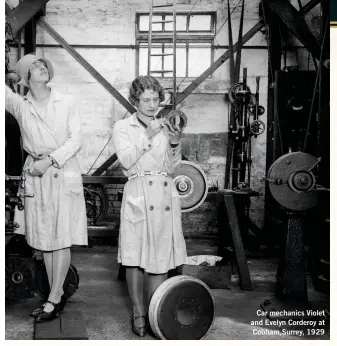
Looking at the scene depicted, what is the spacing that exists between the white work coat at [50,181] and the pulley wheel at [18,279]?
1.56 feet

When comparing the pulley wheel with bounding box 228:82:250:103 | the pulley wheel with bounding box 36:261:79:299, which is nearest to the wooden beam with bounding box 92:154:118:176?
the pulley wheel with bounding box 228:82:250:103

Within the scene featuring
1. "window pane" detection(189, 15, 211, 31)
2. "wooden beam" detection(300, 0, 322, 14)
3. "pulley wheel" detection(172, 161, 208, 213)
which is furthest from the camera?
"window pane" detection(189, 15, 211, 31)

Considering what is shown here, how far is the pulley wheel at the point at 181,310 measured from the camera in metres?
2.76

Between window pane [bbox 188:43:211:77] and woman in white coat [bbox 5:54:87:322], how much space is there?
138 inches

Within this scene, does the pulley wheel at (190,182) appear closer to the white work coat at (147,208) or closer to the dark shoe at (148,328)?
the white work coat at (147,208)

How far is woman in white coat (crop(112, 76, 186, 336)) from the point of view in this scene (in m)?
2.92

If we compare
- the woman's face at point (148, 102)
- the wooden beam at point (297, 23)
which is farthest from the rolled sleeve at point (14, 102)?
the wooden beam at point (297, 23)

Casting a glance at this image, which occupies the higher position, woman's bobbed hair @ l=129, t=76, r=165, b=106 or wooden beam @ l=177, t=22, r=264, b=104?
wooden beam @ l=177, t=22, r=264, b=104

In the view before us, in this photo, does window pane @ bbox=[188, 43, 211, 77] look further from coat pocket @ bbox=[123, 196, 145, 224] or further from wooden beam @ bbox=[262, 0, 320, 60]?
coat pocket @ bbox=[123, 196, 145, 224]

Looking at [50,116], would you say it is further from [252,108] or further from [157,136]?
[252,108]

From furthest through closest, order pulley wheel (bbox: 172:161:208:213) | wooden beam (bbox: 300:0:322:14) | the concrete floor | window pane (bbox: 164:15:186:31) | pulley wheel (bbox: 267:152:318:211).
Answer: window pane (bbox: 164:15:186:31) < wooden beam (bbox: 300:0:322:14) < pulley wheel (bbox: 172:161:208:213) < pulley wheel (bbox: 267:152:318:211) < the concrete floor

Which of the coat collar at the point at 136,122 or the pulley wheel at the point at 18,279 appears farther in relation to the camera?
the pulley wheel at the point at 18,279

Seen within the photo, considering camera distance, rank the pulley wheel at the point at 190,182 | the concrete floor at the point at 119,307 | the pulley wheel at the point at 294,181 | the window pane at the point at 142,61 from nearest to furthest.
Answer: the concrete floor at the point at 119,307 < the pulley wheel at the point at 294,181 < the pulley wheel at the point at 190,182 < the window pane at the point at 142,61

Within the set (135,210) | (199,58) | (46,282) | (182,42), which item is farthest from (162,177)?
(199,58)
